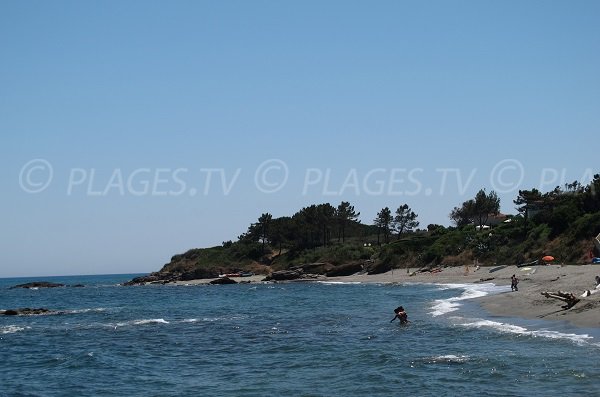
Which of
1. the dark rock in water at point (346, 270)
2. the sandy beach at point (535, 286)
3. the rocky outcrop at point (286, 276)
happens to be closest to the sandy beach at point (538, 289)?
the sandy beach at point (535, 286)

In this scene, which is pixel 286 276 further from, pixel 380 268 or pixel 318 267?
pixel 380 268

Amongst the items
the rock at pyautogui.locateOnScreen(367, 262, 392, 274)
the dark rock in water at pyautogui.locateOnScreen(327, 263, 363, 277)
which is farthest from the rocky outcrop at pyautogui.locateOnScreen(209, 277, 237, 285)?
the rock at pyautogui.locateOnScreen(367, 262, 392, 274)

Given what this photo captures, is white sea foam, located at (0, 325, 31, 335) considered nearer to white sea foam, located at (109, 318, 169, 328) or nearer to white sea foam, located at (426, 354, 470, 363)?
white sea foam, located at (109, 318, 169, 328)

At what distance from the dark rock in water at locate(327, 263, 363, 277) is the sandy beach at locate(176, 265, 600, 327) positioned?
2024 cm

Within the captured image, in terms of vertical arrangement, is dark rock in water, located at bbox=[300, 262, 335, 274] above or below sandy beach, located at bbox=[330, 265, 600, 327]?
above

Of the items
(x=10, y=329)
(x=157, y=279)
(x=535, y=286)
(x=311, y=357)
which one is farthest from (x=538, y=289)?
(x=157, y=279)

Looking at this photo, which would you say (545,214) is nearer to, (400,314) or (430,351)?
(400,314)

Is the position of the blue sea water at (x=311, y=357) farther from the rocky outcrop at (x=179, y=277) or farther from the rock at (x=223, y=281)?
the rocky outcrop at (x=179, y=277)

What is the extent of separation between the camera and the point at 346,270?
115 metres

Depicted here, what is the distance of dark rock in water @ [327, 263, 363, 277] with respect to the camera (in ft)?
378

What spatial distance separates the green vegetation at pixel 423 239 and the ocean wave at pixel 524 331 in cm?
3889

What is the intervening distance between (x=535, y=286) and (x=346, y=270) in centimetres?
6626

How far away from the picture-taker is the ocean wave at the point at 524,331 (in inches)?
1033

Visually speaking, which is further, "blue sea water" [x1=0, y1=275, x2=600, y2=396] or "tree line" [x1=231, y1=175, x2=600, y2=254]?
"tree line" [x1=231, y1=175, x2=600, y2=254]
